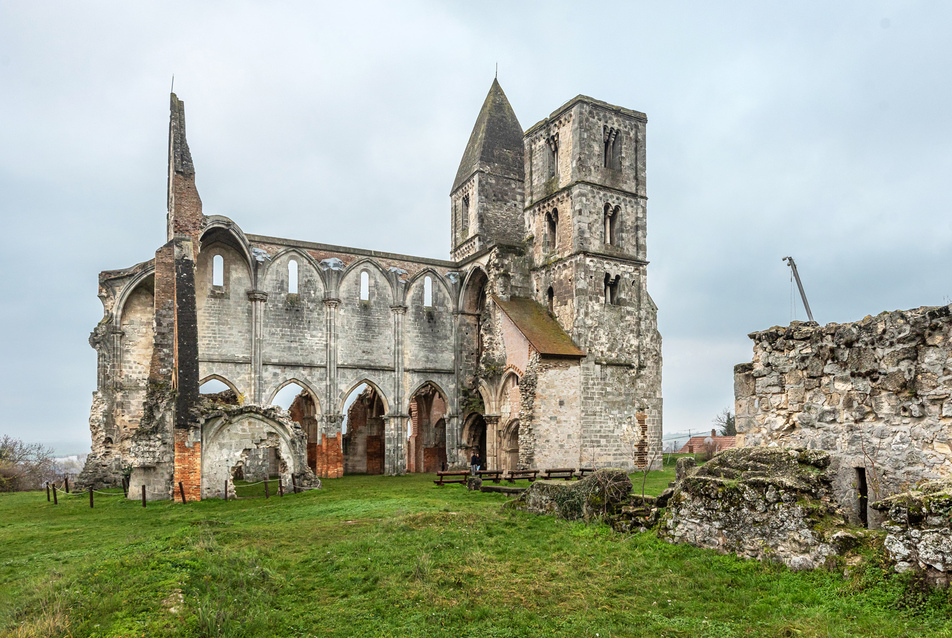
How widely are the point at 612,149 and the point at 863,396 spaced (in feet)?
68.7

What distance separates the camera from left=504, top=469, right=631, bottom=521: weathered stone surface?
11.6m

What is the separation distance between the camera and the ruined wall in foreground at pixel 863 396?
8430mm

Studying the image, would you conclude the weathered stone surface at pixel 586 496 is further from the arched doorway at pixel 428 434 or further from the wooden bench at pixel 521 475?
the arched doorway at pixel 428 434

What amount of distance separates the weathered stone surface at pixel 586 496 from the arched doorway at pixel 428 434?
18.9 m

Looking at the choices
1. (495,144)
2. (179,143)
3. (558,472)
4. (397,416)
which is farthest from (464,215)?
(558,472)

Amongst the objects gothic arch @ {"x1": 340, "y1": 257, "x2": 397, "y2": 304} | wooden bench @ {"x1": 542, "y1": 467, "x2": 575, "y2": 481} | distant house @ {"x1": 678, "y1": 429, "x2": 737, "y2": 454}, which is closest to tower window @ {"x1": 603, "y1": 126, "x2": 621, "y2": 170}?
gothic arch @ {"x1": 340, "y1": 257, "x2": 397, "y2": 304}

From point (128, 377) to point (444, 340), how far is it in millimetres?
12590

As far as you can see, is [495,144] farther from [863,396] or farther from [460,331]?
[863,396]

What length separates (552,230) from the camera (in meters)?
28.8

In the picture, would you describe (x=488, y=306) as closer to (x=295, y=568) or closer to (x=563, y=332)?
(x=563, y=332)

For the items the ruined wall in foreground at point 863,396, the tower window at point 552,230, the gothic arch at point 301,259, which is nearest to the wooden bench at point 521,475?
the ruined wall in foreground at point 863,396

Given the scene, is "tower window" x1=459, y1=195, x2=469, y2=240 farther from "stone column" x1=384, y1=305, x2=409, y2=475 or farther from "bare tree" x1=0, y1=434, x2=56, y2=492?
"bare tree" x1=0, y1=434, x2=56, y2=492

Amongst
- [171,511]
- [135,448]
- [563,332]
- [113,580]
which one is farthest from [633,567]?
[563,332]

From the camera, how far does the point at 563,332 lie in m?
26.8
